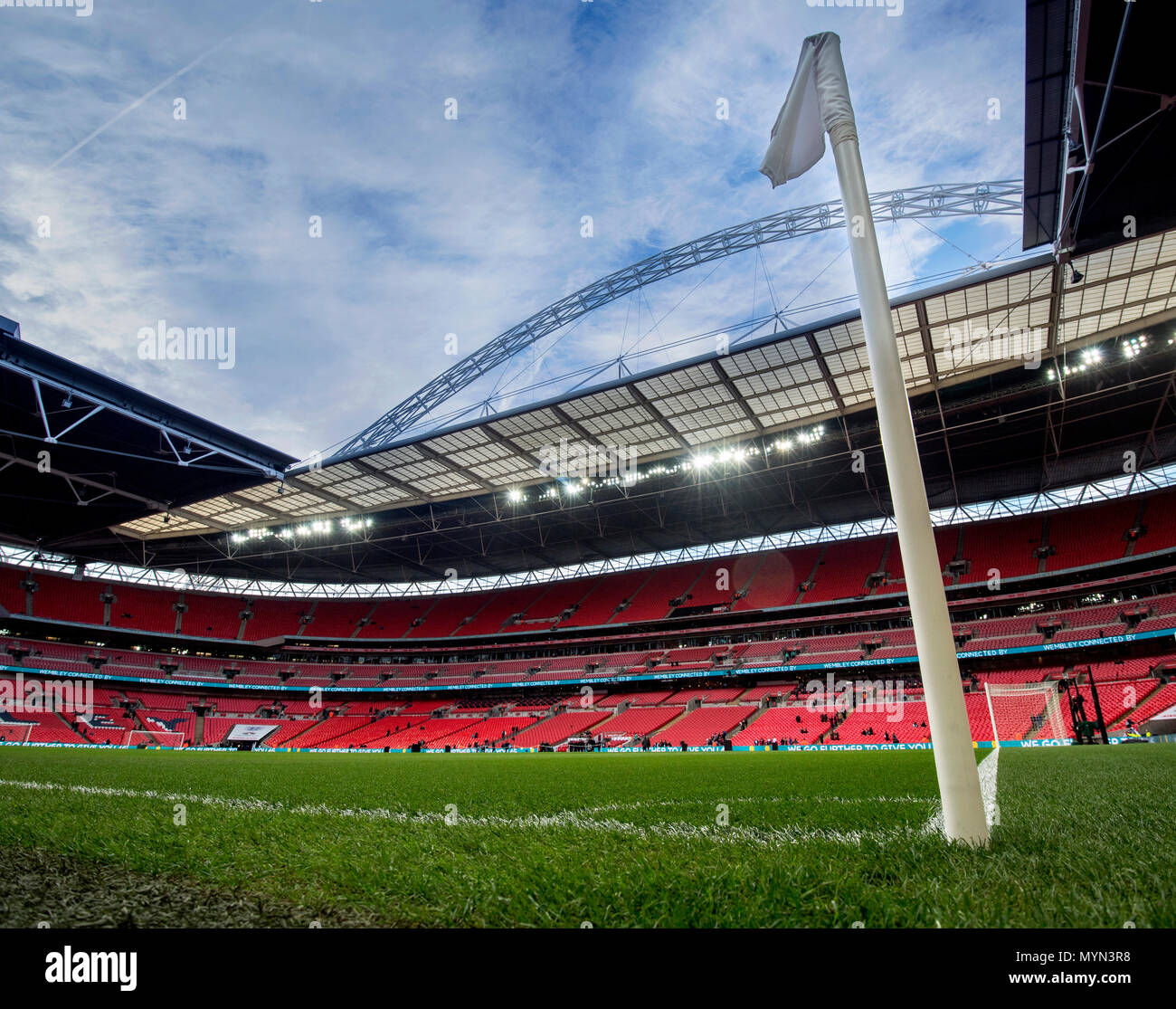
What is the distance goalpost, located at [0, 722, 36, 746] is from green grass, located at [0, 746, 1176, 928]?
36230mm

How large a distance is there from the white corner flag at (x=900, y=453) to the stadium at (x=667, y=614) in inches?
1.9

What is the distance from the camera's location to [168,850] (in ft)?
9.53

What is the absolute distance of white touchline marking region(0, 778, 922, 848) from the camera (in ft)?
10.6

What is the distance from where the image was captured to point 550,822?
14.3ft

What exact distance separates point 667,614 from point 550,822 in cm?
4137

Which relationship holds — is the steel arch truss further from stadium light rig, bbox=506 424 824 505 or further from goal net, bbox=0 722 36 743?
goal net, bbox=0 722 36 743

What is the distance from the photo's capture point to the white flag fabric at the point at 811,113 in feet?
11.7

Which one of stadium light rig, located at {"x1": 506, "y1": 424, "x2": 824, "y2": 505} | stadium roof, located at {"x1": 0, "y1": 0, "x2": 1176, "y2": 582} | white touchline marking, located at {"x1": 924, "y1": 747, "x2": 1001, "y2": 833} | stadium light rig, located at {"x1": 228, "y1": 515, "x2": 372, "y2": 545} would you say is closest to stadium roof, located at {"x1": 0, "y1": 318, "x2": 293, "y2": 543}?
stadium roof, located at {"x1": 0, "y1": 0, "x2": 1176, "y2": 582}

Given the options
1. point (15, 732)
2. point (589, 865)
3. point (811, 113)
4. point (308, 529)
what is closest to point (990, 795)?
point (589, 865)

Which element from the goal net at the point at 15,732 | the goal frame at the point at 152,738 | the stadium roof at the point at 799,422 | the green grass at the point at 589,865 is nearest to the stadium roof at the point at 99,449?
the stadium roof at the point at 799,422

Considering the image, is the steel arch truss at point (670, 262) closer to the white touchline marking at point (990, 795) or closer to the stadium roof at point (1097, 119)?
the stadium roof at point (1097, 119)

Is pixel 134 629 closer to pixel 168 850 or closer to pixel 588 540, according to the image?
pixel 588 540

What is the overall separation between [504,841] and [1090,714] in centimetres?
3212
